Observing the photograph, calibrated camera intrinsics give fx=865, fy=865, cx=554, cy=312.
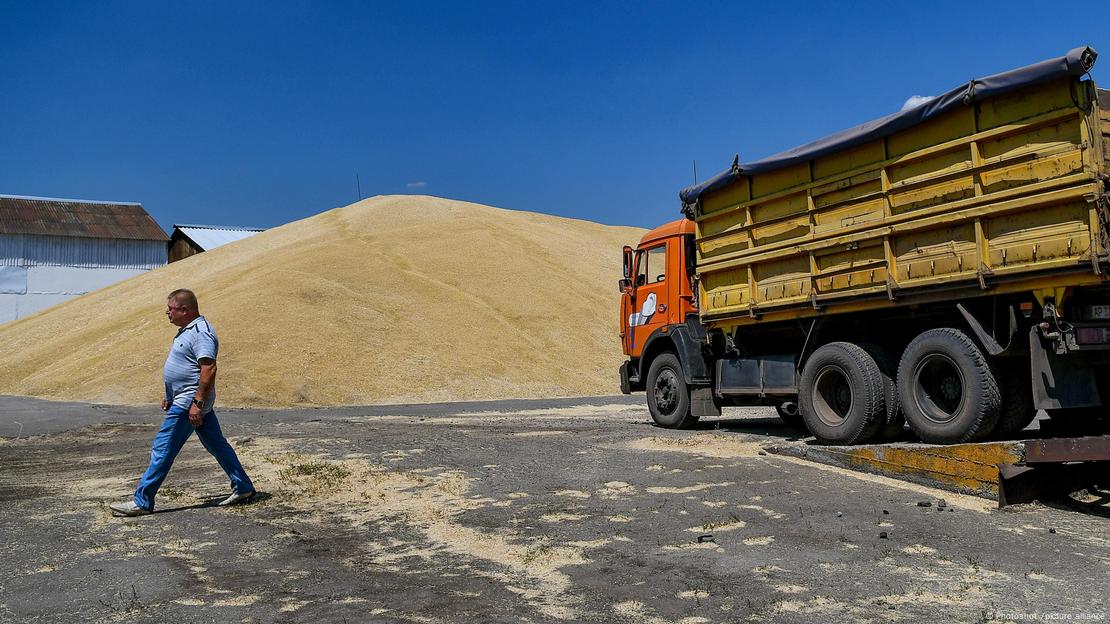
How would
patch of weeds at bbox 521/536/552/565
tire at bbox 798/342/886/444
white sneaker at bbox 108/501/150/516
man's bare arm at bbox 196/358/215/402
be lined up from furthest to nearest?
tire at bbox 798/342/886/444 → man's bare arm at bbox 196/358/215/402 → white sneaker at bbox 108/501/150/516 → patch of weeds at bbox 521/536/552/565

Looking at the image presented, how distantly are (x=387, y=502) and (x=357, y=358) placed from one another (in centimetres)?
2185

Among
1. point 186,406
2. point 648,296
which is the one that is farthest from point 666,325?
point 186,406

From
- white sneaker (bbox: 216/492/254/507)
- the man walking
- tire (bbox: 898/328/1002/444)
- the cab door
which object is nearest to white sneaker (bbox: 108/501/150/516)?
the man walking

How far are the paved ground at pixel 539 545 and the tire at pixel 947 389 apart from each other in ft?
2.67

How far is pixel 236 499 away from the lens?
26.1ft

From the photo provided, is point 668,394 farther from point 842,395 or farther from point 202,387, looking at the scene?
point 202,387

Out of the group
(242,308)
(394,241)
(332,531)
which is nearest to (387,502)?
(332,531)

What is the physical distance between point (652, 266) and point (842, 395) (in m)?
4.84

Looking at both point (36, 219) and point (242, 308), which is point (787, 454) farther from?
point (36, 219)

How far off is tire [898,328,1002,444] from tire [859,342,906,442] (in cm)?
38

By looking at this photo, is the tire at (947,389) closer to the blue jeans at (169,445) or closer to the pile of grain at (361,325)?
the blue jeans at (169,445)

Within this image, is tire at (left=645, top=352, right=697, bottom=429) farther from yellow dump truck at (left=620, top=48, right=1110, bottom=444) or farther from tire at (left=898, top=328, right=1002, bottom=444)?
tire at (left=898, top=328, right=1002, bottom=444)

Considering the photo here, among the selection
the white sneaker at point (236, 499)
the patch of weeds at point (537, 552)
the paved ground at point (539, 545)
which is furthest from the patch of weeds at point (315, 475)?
the patch of weeds at point (537, 552)

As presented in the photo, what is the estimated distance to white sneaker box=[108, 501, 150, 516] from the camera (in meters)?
7.35
